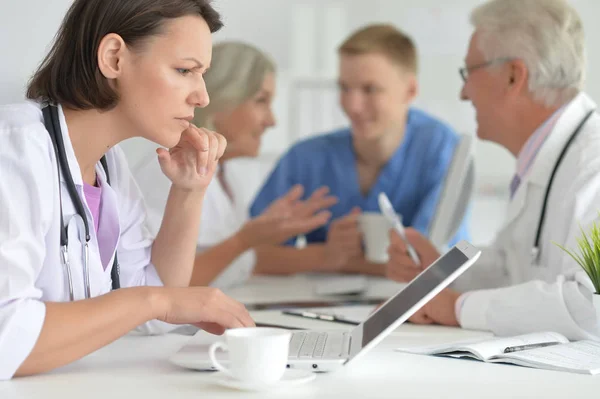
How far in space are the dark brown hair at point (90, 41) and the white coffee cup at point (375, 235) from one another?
1.24 metres

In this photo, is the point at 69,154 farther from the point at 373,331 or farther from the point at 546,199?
the point at 546,199

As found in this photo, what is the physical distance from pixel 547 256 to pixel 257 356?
35.3 inches

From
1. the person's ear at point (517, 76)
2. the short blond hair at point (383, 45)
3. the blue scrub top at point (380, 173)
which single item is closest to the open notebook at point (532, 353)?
the person's ear at point (517, 76)

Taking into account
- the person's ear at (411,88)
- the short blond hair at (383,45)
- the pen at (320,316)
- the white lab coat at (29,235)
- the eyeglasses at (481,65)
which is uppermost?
the short blond hair at (383,45)

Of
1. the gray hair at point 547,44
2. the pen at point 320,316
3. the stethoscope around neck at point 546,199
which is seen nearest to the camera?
the pen at point 320,316

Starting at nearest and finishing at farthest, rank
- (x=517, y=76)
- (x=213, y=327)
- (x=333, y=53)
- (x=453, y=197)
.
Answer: (x=213, y=327)
(x=517, y=76)
(x=453, y=197)
(x=333, y=53)

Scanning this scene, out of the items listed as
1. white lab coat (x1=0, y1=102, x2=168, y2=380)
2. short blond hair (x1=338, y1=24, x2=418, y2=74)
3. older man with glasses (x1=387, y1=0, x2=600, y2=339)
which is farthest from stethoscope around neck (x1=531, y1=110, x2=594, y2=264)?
short blond hair (x1=338, y1=24, x2=418, y2=74)

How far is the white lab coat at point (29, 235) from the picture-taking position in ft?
3.20

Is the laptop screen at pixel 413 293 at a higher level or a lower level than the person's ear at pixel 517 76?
lower

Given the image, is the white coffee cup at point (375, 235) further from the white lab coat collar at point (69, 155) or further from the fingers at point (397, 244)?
the white lab coat collar at point (69, 155)

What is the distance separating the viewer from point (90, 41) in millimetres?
1154

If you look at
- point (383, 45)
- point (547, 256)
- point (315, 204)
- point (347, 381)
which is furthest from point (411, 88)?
point (347, 381)

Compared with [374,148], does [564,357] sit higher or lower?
lower

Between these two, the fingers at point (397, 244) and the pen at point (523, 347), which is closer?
the pen at point (523, 347)
